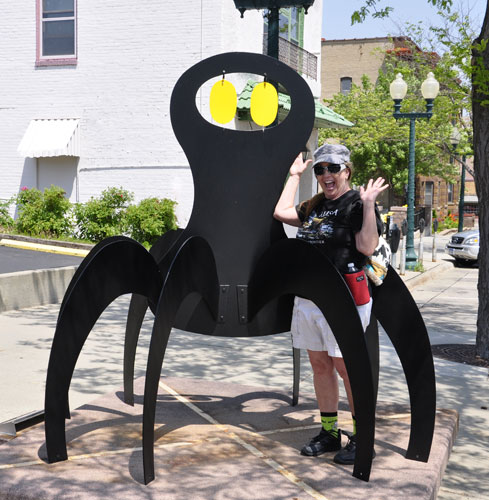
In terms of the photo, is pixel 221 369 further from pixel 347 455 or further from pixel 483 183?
pixel 483 183

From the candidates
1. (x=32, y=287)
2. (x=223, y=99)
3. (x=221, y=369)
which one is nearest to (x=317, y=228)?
(x=223, y=99)

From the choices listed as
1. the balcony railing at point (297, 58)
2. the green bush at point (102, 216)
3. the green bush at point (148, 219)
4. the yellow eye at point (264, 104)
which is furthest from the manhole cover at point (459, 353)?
the balcony railing at point (297, 58)

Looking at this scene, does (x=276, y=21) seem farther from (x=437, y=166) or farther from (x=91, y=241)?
(x=437, y=166)

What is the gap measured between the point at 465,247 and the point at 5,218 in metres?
12.5

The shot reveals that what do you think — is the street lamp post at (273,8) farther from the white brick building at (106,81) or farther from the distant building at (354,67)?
the distant building at (354,67)

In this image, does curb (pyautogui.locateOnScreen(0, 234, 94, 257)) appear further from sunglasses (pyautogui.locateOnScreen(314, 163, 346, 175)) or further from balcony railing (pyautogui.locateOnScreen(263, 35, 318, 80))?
sunglasses (pyautogui.locateOnScreen(314, 163, 346, 175))

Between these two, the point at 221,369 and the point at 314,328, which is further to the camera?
the point at 221,369

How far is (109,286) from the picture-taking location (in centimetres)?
430

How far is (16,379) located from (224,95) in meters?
3.30

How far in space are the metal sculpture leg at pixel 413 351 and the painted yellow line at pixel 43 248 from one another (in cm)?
1026

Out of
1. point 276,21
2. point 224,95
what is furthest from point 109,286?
point 276,21

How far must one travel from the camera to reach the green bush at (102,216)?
1628cm


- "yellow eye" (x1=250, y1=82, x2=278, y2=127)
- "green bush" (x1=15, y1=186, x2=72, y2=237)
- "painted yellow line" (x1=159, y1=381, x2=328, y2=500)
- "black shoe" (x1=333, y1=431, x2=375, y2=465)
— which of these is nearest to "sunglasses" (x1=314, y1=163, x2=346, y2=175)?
"yellow eye" (x1=250, y1=82, x2=278, y2=127)

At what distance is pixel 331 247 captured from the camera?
166 inches
